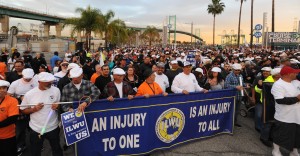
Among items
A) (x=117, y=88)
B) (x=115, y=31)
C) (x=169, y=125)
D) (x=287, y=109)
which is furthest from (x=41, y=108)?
(x=115, y=31)

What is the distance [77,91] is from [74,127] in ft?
2.03

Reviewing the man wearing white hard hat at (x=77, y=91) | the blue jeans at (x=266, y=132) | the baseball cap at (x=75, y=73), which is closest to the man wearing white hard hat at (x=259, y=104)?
the blue jeans at (x=266, y=132)

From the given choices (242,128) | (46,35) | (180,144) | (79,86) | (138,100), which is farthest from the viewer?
(46,35)

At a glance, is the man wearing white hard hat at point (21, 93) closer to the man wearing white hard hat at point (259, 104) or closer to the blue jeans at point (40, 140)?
the blue jeans at point (40, 140)

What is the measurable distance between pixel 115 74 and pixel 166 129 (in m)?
1.48

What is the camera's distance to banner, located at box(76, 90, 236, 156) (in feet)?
A: 14.0

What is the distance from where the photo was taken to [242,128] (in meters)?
6.64

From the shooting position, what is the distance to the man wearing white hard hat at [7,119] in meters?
3.65

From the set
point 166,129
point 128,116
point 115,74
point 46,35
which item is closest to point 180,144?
point 166,129

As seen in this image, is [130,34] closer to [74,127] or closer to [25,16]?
[25,16]

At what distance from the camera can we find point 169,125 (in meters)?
4.96

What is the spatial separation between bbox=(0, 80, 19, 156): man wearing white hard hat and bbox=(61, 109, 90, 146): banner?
72 cm

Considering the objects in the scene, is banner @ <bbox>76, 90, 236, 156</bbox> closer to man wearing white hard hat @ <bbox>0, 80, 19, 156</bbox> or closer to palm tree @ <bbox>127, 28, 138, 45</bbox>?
man wearing white hard hat @ <bbox>0, 80, 19, 156</bbox>

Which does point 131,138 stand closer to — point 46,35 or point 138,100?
point 138,100
